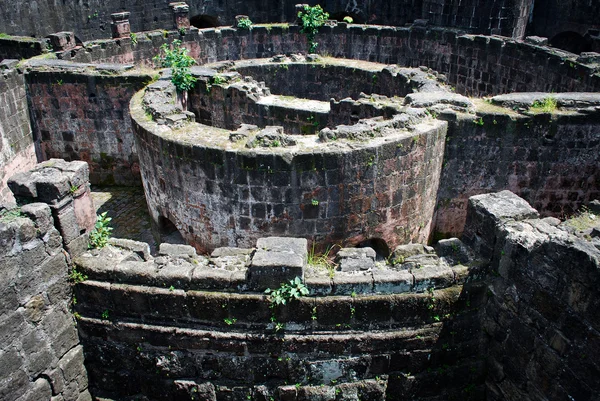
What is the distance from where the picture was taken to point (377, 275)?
5844mm

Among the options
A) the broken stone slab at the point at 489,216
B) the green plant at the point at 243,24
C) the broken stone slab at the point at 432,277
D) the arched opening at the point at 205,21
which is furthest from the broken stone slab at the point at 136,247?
the arched opening at the point at 205,21

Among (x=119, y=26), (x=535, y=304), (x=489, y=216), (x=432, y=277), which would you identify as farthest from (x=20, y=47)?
(x=535, y=304)

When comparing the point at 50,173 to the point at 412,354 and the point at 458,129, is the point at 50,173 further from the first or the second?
the point at 458,129

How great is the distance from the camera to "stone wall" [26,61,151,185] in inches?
522

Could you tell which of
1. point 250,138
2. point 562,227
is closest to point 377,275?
→ point 562,227

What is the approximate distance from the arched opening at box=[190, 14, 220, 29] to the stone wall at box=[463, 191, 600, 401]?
63.4 feet

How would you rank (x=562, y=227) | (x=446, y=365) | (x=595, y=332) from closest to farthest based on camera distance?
(x=595, y=332) < (x=562, y=227) < (x=446, y=365)

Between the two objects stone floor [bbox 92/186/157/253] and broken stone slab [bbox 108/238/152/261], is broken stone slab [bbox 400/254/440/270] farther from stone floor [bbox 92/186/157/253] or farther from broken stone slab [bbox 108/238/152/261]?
stone floor [bbox 92/186/157/253]

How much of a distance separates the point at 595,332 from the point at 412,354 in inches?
78.3

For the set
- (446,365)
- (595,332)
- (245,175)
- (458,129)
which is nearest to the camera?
(595,332)

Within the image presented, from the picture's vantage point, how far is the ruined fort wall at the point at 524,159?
9898 millimetres

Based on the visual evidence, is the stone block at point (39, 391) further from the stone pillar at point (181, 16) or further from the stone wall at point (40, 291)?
the stone pillar at point (181, 16)

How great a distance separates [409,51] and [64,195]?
1407 cm

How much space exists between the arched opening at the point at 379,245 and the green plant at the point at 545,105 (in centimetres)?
402
